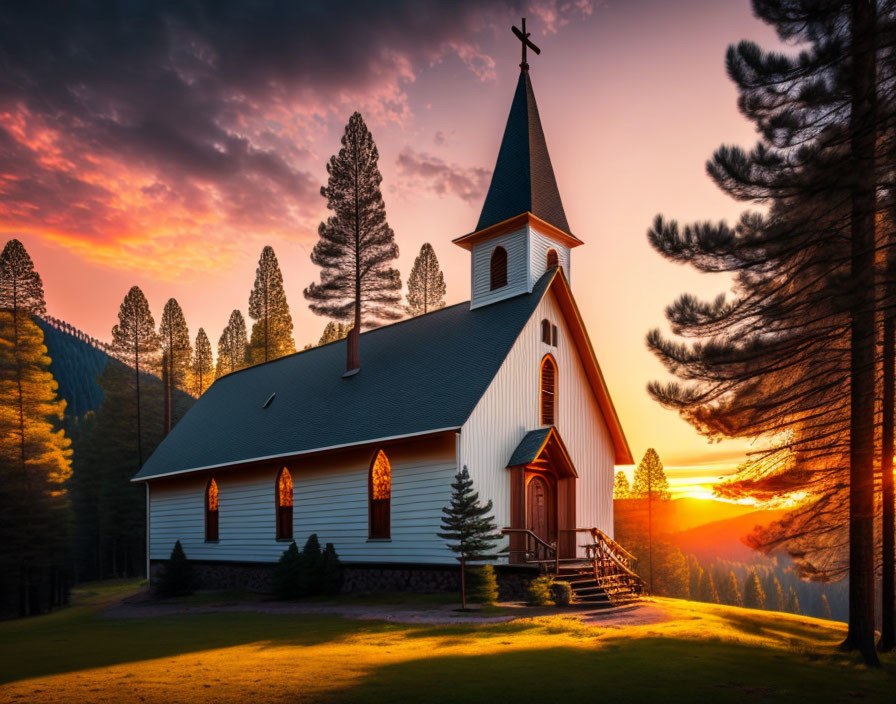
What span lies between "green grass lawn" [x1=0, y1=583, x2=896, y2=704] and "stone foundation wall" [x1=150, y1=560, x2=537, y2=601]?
3.60m

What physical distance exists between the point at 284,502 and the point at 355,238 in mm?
11373

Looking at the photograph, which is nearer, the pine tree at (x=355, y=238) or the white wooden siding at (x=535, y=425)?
the white wooden siding at (x=535, y=425)

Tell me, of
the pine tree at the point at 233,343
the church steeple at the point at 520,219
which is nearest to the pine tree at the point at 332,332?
the pine tree at the point at 233,343

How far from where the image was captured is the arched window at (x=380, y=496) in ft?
67.8

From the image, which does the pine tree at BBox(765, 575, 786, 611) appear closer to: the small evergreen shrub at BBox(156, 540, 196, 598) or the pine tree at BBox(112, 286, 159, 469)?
the pine tree at BBox(112, 286, 159, 469)

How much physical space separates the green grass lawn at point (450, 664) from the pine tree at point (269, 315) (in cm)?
3755

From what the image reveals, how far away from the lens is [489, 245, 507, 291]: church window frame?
76.3 ft

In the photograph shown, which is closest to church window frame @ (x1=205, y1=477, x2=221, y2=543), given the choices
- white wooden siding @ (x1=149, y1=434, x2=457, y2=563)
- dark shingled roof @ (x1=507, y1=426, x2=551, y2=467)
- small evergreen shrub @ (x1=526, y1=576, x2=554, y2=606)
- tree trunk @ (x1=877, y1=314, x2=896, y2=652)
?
white wooden siding @ (x1=149, y1=434, x2=457, y2=563)

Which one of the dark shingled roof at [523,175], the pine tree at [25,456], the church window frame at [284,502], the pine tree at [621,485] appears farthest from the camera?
the pine tree at [621,485]

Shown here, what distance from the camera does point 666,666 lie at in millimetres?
10117

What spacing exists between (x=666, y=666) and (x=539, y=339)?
12.1 metres

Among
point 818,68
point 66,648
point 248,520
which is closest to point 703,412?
point 818,68

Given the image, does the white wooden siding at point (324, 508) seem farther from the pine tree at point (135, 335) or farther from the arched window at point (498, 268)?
the pine tree at point (135, 335)

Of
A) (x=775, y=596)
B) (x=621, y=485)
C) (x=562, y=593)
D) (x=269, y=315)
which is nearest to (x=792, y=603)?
(x=775, y=596)
